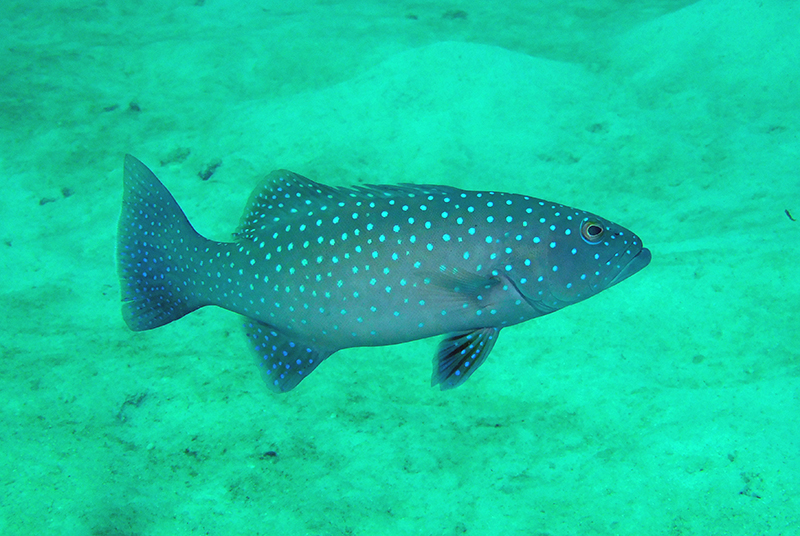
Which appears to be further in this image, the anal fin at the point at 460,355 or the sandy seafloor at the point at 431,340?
the anal fin at the point at 460,355

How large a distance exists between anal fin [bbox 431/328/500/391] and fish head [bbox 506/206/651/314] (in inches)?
15.7

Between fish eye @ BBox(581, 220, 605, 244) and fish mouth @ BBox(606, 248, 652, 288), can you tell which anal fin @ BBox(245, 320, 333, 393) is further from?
fish mouth @ BBox(606, 248, 652, 288)

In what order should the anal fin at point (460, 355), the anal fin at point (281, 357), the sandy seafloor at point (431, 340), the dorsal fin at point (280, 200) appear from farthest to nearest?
the dorsal fin at point (280, 200) < the anal fin at point (281, 357) < the anal fin at point (460, 355) < the sandy seafloor at point (431, 340)

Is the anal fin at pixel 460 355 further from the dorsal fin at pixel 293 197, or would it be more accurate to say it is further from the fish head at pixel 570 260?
the dorsal fin at pixel 293 197

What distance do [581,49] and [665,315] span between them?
195 inches

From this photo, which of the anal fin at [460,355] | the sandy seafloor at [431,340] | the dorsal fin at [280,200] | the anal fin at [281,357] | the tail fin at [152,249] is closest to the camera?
the sandy seafloor at [431,340]

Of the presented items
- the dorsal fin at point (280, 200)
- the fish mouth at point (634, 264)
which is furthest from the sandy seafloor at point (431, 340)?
the dorsal fin at point (280, 200)

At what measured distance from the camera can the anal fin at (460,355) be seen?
9.95 ft

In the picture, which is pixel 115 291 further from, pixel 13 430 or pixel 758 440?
pixel 758 440

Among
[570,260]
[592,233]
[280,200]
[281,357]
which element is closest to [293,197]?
[280,200]

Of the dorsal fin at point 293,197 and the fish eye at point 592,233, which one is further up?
the fish eye at point 592,233

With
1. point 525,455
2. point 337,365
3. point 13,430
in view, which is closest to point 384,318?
point 337,365

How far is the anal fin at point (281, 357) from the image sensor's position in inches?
130

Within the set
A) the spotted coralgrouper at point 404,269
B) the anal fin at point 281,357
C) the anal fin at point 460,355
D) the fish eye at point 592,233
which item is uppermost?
the fish eye at point 592,233
